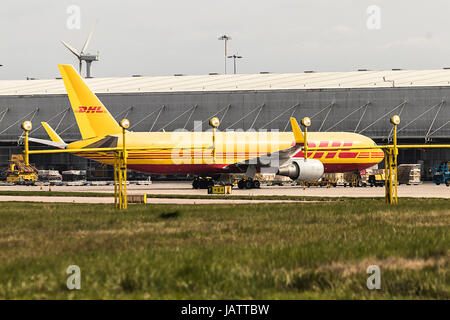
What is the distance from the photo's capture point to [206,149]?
6284 cm

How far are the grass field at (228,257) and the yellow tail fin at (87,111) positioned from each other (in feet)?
117

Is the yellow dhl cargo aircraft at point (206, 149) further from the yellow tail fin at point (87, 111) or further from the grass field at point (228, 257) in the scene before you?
the grass field at point (228, 257)

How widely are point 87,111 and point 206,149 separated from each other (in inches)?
453

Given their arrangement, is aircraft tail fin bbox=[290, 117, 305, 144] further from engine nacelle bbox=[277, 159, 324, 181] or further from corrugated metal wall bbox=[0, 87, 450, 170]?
corrugated metal wall bbox=[0, 87, 450, 170]

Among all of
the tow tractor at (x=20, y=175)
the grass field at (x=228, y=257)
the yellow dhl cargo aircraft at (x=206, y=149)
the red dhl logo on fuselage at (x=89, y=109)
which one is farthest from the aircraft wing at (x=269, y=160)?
the grass field at (x=228, y=257)

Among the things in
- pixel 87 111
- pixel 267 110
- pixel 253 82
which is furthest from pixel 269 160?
pixel 253 82

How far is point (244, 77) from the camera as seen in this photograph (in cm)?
9806

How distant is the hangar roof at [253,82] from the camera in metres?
91.4

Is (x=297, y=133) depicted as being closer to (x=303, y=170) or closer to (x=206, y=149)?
(x=303, y=170)

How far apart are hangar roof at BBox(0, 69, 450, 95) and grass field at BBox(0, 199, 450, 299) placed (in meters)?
68.9

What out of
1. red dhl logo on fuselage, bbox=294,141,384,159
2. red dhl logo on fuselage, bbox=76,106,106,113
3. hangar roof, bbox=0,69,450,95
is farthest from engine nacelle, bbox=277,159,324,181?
hangar roof, bbox=0,69,450,95

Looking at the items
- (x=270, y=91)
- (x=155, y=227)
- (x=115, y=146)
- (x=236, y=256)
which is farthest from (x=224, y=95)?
(x=236, y=256)

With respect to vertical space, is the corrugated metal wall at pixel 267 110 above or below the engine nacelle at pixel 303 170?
above

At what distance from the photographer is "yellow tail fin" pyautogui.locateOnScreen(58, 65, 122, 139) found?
59.5 m
